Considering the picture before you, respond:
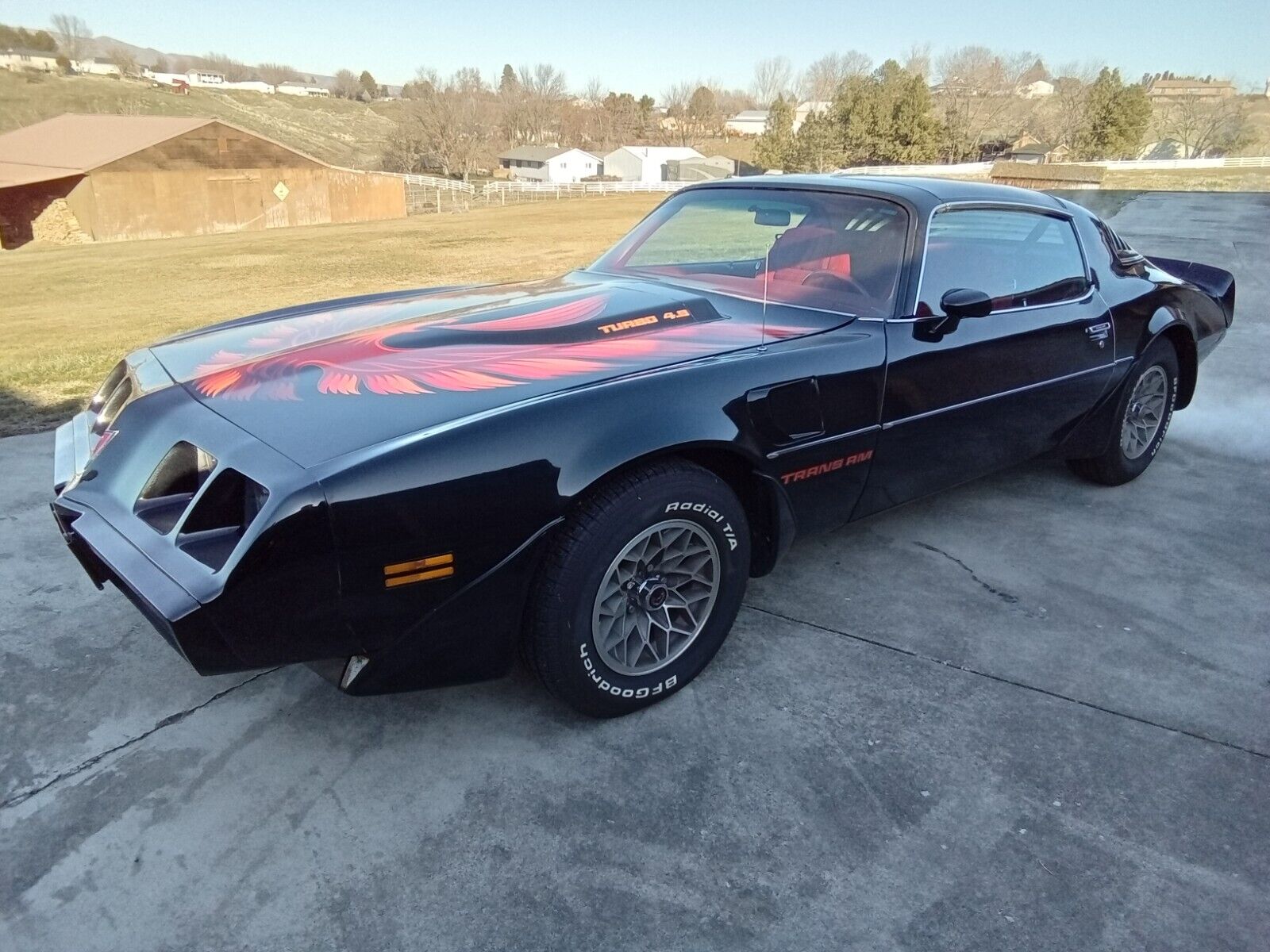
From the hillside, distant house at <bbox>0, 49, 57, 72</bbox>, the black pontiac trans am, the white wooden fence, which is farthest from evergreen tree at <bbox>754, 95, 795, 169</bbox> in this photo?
distant house at <bbox>0, 49, 57, 72</bbox>

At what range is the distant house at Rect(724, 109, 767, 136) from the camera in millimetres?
124938

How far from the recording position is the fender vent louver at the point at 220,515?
6.48 ft

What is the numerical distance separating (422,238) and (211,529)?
20902mm

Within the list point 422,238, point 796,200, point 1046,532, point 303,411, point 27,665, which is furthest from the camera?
point 422,238

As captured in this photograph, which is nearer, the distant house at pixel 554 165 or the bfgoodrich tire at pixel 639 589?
the bfgoodrich tire at pixel 639 589

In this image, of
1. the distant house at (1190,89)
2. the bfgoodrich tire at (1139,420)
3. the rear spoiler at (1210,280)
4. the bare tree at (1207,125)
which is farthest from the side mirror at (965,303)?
the distant house at (1190,89)

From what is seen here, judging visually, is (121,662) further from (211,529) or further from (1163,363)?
(1163,363)

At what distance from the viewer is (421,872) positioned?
6.36 feet

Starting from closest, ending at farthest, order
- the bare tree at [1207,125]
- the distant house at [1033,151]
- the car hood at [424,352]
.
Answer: the car hood at [424,352] < the distant house at [1033,151] < the bare tree at [1207,125]

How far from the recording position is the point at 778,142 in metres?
55.4

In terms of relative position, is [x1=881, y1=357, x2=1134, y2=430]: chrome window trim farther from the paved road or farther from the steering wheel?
the paved road

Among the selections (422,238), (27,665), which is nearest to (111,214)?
(422,238)

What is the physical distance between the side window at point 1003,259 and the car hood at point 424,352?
704mm

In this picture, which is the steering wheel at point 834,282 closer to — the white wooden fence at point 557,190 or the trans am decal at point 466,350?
the trans am decal at point 466,350
